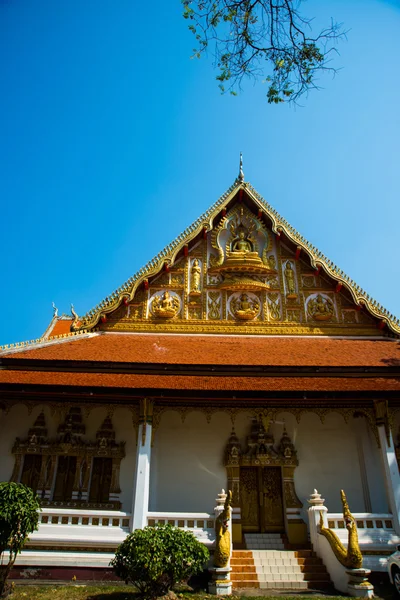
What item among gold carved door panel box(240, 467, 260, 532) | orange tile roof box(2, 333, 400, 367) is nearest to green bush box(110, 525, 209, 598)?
gold carved door panel box(240, 467, 260, 532)

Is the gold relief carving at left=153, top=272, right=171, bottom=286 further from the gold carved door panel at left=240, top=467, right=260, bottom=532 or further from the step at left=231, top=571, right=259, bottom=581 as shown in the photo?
the step at left=231, top=571, right=259, bottom=581

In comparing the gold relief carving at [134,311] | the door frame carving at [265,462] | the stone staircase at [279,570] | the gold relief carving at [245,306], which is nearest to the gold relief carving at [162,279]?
the gold relief carving at [134,311]

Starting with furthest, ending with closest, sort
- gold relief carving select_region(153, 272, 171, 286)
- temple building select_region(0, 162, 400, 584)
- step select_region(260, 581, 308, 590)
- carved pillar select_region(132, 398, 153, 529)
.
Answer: gold relief carving select_region(153, 272, 171, 286)
temple building select_region(0, 162, 400, 584)
carved pillar select_region(132, 398, 153, 529)
step select_region(260, 581, 308, 590)

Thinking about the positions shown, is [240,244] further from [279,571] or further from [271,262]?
[279,571]

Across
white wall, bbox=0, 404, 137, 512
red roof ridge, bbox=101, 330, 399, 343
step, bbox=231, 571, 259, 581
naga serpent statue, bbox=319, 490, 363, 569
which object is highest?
red roof ridge, bbox=101, 330, 399, 343

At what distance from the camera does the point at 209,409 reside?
28.2 feet

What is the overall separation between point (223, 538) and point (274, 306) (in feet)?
19.5

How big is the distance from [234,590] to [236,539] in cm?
208

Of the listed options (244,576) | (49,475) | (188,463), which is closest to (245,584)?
(244,576)

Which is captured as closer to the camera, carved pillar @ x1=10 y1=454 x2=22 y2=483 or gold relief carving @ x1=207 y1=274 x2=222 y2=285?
carved pillar @ x1=10 y1=454 x2=22 y2=483

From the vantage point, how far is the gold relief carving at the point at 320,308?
36.3 feet

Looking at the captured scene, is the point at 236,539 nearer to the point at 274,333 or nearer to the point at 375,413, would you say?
the point at 375,413

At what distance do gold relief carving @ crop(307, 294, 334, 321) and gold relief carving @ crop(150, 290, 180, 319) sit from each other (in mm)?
3361

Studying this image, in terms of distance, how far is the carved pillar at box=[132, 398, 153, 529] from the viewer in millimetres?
7482
